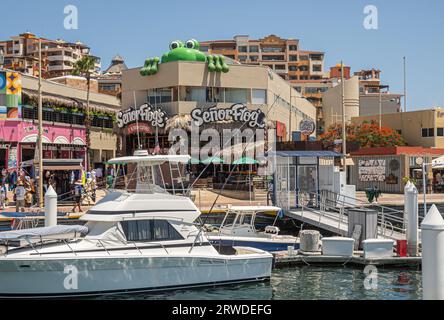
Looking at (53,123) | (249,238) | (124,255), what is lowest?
(249,238)

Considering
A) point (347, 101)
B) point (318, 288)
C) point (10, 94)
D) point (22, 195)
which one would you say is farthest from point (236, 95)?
point (347, 101)

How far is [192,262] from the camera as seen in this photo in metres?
19.5

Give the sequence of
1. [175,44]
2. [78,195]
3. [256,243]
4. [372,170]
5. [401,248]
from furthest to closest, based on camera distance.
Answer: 1. [372,170]
2. [175,44]
3. [78,195]
4. [256,243]
5. [401,248]

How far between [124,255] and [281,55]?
12122cm

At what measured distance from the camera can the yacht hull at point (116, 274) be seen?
17.6 m

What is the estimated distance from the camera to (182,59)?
52.1 meters

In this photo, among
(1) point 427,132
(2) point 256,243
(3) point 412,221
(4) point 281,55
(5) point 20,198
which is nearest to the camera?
(3) point 412,221

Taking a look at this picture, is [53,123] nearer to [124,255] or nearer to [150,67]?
[150,67]

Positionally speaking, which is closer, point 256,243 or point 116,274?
point 116,274

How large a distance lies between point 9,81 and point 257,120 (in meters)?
20.2

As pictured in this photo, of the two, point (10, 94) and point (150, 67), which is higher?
point (150, 67)

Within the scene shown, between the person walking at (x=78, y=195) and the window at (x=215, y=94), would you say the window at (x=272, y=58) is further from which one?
the person walking at (x=78, y=195)

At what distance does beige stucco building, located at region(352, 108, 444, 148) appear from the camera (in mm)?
68875

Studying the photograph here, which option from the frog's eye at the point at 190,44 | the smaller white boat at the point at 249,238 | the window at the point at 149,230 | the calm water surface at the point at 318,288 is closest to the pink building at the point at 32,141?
the frog's eye at the point at 190,44
